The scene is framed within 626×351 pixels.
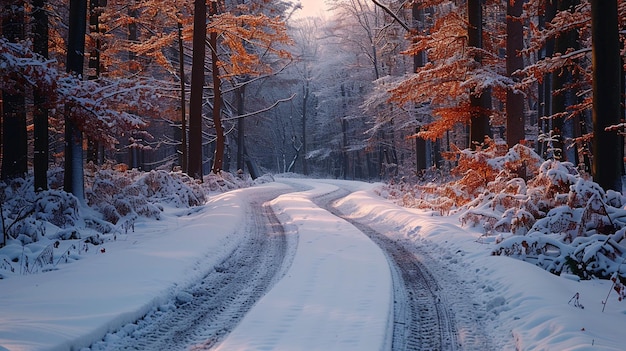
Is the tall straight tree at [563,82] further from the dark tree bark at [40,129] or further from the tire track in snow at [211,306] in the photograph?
the dark tree bark at [40,129]

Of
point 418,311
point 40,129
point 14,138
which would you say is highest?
point 40,129

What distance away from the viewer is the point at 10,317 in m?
5.03

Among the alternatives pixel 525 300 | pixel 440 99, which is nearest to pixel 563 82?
pixel 440 99

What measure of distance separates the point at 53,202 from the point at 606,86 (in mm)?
11803

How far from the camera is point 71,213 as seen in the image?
10.6m

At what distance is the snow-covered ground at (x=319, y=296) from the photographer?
479cm

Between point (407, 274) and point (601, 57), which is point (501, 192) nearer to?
point (601, 57)

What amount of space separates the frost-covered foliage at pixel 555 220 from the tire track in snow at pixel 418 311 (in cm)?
168

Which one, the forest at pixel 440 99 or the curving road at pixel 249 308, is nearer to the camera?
the curving road at pixel 249 308

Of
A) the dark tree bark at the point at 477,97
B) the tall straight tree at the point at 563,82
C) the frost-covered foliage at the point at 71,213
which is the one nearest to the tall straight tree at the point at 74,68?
the frost-covered foliage at the point at 71,213

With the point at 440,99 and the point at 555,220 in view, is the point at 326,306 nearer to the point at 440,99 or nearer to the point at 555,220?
the point at 555,220

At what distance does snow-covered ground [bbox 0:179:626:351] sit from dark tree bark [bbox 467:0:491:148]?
210 inches

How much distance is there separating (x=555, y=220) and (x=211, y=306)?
20.1 ft

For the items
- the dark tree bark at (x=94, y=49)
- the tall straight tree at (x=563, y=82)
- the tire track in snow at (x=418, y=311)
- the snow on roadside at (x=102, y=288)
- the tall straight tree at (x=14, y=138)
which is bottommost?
the tire track in snow at (x=418, y=311)
